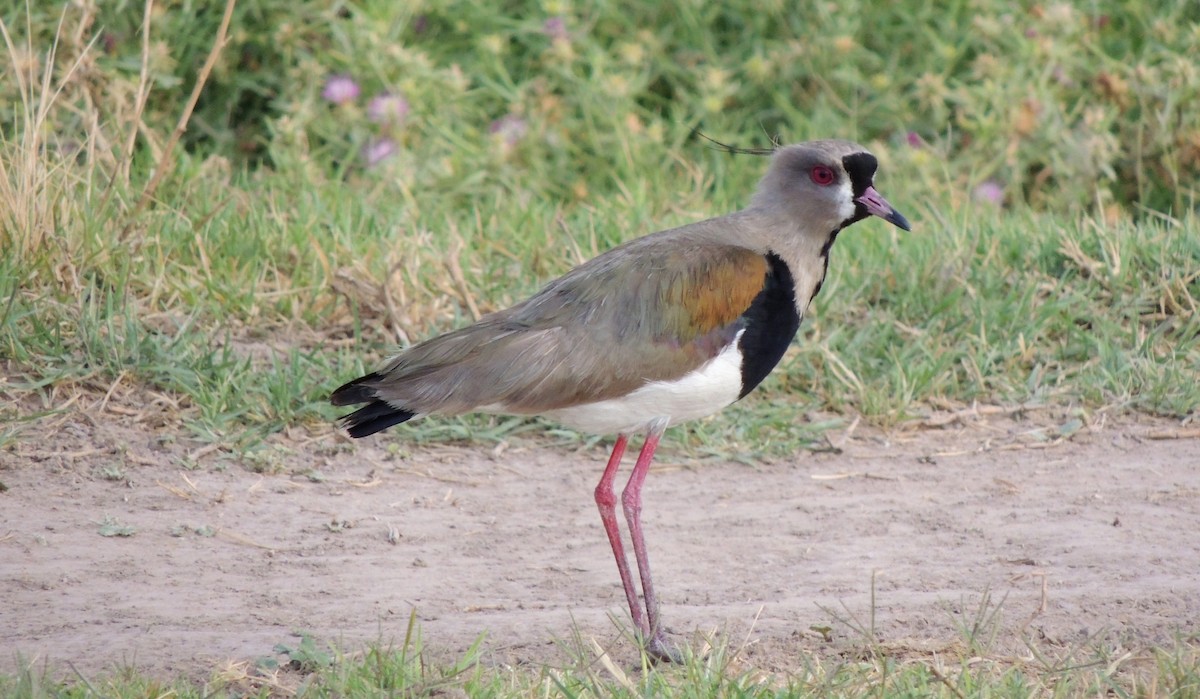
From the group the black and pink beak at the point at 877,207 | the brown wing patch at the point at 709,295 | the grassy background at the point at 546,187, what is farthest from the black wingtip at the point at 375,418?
the black and pink beak at the point at 877,207

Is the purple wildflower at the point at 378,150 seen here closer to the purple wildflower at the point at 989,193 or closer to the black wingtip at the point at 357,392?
the purple wildflower at the point at 989,193

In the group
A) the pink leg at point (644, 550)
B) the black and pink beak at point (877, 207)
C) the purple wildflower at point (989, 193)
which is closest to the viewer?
the pink leg at point (644, 550)

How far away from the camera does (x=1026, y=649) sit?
3684 mm

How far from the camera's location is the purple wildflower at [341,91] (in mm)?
6945

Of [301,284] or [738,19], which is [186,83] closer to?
[301,284]

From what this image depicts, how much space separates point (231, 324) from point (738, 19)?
3.47 meters

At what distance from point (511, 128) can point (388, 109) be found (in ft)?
2.11

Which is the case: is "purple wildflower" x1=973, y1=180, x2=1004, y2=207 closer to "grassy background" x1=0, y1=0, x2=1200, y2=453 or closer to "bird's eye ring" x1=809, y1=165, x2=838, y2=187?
"grassy background" x1=0, y1=0, x2=1200, y2=453

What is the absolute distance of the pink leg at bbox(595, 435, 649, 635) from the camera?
12.8ft

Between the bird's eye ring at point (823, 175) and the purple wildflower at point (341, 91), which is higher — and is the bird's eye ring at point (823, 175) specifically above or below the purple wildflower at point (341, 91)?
above

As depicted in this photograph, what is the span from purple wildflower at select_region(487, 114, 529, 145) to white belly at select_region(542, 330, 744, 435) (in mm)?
3250

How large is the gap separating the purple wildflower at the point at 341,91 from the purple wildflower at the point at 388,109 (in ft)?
0.34

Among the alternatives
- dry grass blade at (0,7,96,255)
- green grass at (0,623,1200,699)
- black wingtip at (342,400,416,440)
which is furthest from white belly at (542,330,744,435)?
dry grass blade at (0,7,96,255)

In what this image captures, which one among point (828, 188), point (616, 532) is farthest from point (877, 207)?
point (616, 532)
